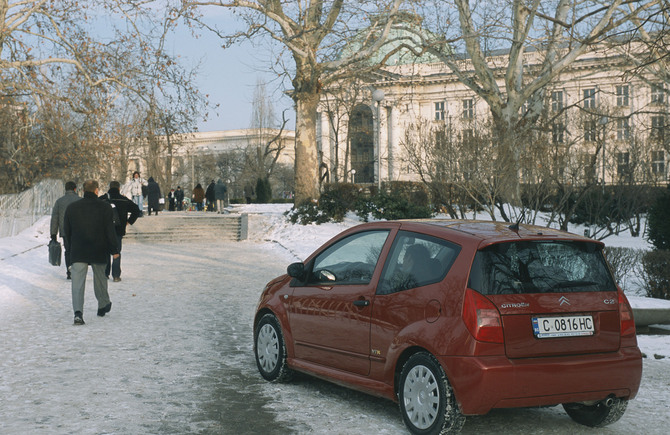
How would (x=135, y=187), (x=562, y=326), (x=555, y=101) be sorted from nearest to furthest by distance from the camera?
(x=562, y=326), (x=135, y=187), (x=555, y=101)

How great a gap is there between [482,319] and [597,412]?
137 centimetres

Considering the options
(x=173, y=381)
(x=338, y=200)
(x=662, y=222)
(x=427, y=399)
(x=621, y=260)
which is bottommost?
(x=173, y=381)

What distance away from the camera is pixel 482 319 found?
5258mm

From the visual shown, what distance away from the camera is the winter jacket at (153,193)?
3834cm

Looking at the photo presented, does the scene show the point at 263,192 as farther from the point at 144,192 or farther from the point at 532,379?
the point at 532,379

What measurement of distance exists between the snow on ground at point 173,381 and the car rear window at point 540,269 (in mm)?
1072

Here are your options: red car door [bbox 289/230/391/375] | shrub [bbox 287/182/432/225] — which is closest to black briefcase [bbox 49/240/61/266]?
red car door [bbox 289/230/391/375]

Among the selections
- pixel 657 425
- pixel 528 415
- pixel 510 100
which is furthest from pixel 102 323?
pixel 510 100

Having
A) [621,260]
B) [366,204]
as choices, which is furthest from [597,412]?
[366,204]

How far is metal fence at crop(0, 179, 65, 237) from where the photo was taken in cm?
2939

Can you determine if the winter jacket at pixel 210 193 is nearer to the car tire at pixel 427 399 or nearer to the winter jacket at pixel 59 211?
the winter jacket at pixel 59 211

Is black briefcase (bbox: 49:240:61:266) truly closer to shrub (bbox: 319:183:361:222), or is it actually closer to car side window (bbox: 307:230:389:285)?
car side window (bbox: 307:230:389:285)

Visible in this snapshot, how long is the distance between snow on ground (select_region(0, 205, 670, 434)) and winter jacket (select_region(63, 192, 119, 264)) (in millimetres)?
905

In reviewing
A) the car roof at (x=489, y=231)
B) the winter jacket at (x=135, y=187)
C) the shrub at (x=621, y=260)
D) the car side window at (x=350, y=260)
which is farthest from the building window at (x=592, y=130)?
the winter jacket at (x=135, y=187)
